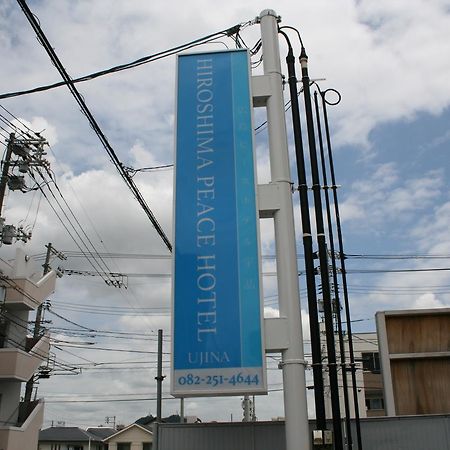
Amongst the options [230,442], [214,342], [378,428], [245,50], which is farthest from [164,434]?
[245,50]

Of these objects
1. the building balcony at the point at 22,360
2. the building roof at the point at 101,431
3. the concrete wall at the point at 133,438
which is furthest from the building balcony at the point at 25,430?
the building roof at the point at 101,431

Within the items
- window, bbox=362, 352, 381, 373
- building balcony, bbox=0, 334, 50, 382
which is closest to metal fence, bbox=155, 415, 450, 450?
building balcony, bbox=0, 334, 50, 382

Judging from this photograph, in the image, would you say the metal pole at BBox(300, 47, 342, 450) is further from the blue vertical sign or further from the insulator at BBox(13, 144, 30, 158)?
the insulator at BBox(13, 144, 30, 158)

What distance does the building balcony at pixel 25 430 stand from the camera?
2523cm

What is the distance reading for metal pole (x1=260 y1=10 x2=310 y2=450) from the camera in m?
7.60

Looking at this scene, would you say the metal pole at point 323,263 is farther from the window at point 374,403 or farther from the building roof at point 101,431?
the building roof at point 101,431

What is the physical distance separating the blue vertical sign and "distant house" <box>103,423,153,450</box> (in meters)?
54.6

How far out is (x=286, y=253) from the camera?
8242mm

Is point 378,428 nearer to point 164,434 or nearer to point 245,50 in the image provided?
point 164,434

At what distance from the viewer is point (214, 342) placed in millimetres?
7723

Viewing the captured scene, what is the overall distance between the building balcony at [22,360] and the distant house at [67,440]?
31.8 m

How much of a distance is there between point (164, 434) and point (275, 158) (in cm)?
646

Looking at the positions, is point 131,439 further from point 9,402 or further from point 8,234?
point 8,234

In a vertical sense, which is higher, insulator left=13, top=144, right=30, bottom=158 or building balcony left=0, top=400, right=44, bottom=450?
insulator left=13, top=144, right=30, bottom=158
